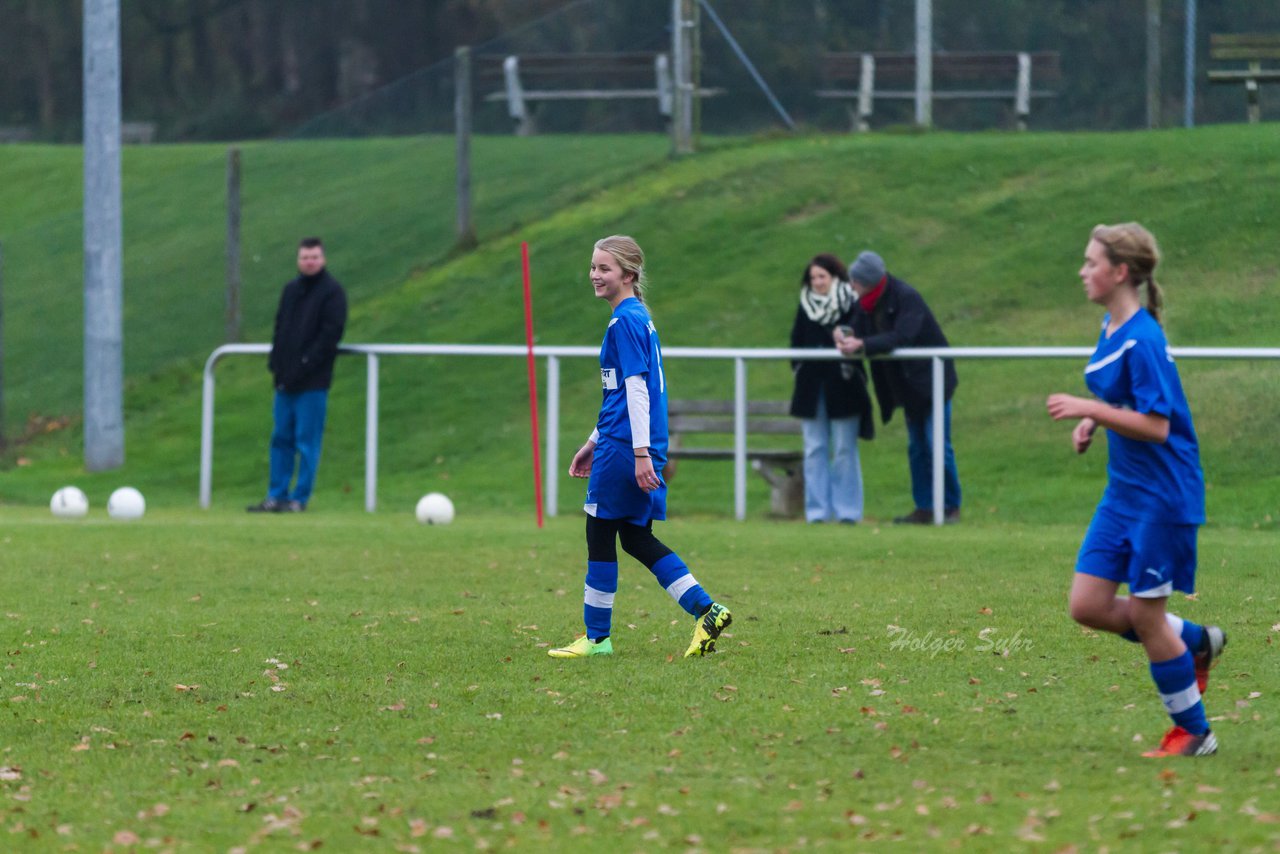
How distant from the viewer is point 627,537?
8016 mm

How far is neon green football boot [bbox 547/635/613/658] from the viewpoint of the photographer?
313 inches

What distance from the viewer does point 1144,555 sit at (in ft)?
18.6

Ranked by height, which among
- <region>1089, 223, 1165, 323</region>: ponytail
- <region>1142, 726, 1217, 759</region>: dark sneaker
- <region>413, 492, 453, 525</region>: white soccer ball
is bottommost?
<region>413, 492, 453, 525</region>: white soccer ball

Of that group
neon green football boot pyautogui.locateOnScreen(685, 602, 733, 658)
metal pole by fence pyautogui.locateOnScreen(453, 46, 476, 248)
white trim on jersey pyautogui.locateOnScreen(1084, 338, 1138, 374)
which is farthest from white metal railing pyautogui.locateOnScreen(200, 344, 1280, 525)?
metal pole by fence pyautogui.locateOnScreen(453, 46, 476, 248)

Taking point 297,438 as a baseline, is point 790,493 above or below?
below

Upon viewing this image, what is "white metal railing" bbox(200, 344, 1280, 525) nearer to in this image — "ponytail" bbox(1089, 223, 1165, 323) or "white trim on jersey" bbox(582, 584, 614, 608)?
"white trim on jersey" bbox(582, 584, 614, 608)

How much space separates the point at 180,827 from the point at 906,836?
1986 mm

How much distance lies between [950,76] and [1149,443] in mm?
19358

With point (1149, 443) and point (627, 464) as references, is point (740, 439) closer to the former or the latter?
point (627, 464)

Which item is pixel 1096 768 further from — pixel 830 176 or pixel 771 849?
pixel 830 176

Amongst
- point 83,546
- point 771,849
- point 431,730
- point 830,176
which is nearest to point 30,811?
point 431,730

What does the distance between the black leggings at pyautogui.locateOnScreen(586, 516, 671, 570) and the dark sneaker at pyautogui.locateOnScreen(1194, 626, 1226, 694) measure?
2505 millimetres

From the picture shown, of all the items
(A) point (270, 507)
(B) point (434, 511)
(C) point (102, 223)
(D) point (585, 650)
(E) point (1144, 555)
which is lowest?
(A) point (270, 507)

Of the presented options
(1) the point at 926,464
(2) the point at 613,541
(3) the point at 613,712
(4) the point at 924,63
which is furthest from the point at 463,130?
(3) the point at 613,712
